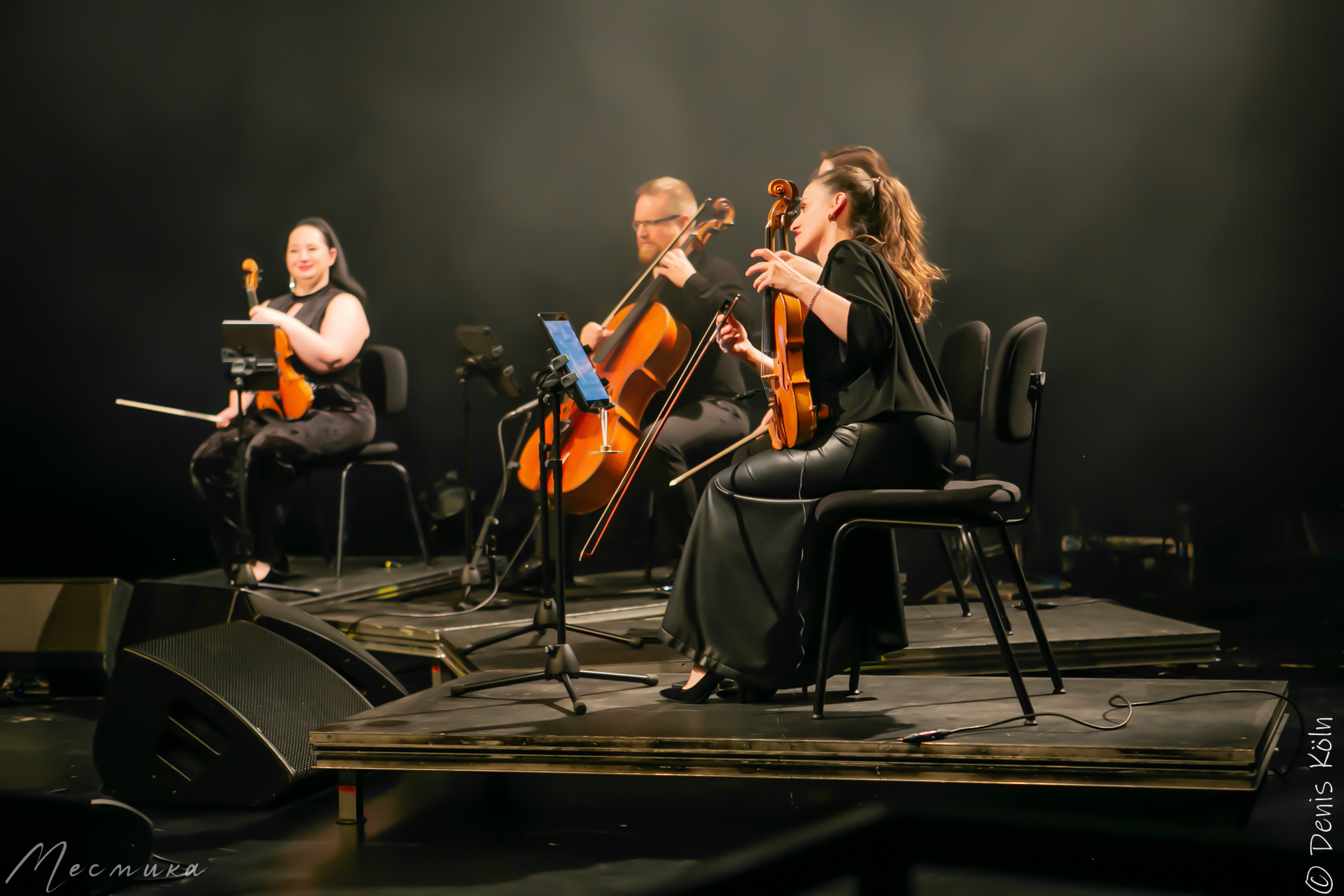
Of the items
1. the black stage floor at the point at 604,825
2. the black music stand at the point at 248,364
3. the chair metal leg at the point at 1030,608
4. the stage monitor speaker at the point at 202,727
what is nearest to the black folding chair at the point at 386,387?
the black music stand at the point at 248,364

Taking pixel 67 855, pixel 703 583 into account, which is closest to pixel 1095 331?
pixel 703 583

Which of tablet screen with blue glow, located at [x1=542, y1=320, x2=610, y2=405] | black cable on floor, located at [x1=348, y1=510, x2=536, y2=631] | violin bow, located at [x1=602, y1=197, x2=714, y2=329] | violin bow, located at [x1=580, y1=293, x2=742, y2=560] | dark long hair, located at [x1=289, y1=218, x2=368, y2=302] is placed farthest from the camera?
dark long hair, located at [x1=289, y1=218, x2=368, y2=302]

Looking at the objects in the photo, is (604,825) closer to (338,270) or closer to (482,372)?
(482,372)

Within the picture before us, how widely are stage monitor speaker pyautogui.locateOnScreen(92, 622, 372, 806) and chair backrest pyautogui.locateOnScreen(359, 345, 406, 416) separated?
1.95 metres

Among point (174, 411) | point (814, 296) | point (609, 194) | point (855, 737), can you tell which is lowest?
point (855, 737)

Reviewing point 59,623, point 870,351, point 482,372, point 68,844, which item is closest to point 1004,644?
point 870,351

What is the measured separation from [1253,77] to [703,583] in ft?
10.9

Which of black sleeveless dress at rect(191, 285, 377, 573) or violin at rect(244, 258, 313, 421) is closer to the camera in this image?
black sleeveless dress at rect(191, 285, 377, 573)

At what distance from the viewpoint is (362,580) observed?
392 centimetres

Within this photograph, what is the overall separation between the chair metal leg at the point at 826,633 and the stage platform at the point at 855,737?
0.03m

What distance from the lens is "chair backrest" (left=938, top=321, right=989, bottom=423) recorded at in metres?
3.10

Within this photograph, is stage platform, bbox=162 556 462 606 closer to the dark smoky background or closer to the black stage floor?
the dark smoky background

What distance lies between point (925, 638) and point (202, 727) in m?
1.74

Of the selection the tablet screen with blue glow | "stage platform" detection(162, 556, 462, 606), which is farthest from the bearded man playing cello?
the tablet screen with blue glow
